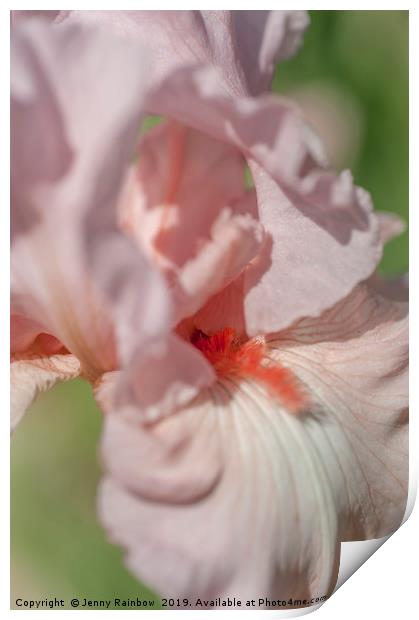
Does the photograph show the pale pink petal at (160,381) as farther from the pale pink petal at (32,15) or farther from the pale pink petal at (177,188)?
the pale pink petal at (32,15)

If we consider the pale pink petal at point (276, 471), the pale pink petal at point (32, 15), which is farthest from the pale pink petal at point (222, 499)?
the pale pink petal at point (32, 15)

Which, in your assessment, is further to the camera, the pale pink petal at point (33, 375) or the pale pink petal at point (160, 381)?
the pale pink petal at point (33, 375)

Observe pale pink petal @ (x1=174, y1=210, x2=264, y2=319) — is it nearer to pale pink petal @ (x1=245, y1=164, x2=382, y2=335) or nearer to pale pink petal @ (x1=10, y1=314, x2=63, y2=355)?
pale pink petal @ (x1=245, y1=164, x2=382, y2=335)

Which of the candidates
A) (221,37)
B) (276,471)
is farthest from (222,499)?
(221,37)

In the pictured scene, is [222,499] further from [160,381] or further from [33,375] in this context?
[33,375]

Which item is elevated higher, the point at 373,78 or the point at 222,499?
the point at 373,78

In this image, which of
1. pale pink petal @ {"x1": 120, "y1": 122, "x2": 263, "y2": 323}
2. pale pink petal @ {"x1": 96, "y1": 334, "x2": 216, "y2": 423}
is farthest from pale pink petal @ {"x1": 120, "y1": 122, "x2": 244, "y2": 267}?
pale pink petal @ {"x1": 96, "y1": 334, "x2": 216, "y2": 423}
